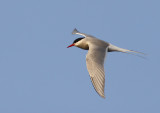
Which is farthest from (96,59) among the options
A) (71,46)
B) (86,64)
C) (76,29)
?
(76,29)

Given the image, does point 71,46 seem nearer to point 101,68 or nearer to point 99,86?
point 101,68

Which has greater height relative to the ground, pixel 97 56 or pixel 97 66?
pixel 97 56

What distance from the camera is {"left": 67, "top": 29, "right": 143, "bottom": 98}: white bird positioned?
751 centimetres

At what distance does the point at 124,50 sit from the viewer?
9.92 m

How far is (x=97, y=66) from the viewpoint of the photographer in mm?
8109

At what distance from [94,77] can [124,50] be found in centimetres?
254

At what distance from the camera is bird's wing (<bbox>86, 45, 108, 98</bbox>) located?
24.3 feet

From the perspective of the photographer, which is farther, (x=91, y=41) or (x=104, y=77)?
(x=91, y=41)

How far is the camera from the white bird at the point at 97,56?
24.6 feet

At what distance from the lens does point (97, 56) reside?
8672 mm

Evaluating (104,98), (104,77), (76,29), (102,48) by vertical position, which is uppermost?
(76,29)

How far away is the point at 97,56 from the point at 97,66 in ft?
2.01

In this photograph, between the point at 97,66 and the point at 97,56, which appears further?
the point at 97,56

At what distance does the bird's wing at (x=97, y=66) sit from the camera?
7.41 m
